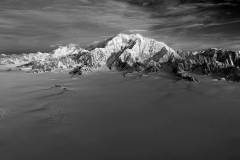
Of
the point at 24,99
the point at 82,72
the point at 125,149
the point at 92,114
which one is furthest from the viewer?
the point at 82,72

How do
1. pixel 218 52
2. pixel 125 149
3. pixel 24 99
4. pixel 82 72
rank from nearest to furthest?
1. pixel 125 149
2. pixel 24 99
3. pixel 218 52
4. pixel 82 72

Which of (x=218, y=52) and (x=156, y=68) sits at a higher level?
(x=218, y=52)

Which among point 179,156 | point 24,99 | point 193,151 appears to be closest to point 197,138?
point 193,151

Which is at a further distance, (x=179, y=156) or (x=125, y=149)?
(x=125, y=149)

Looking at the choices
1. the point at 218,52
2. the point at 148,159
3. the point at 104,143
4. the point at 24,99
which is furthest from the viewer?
the point at 218,52

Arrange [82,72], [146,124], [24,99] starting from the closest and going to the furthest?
[146,124] → [24,99] → [82,72]

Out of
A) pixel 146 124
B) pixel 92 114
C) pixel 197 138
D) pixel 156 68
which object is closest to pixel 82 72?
pixel 156 68

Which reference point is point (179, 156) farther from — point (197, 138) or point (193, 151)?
point (197, 138)

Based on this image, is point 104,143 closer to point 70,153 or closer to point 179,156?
point 70,153

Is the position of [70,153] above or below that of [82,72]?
above
